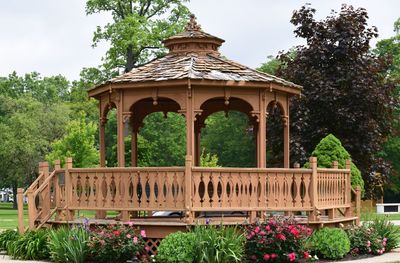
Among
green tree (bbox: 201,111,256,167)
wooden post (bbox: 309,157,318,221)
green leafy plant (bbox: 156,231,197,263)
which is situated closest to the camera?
green leafy plant (bbox: 156,231,197,263)

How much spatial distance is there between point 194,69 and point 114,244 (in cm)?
478

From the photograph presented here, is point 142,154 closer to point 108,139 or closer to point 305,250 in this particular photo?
point 305,250

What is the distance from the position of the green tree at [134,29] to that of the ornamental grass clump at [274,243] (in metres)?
31.8

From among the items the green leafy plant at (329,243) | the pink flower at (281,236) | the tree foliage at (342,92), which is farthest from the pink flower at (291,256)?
the tree foliage at (342,92)

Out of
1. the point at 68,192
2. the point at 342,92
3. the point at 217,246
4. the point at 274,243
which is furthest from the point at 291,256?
the point at 342,92

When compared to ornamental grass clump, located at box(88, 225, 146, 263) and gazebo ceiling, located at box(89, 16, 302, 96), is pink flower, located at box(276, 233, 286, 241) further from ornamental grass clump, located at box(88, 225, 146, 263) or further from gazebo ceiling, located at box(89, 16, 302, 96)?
gazebo ceiling, located at box(89, 16, 302, 96)

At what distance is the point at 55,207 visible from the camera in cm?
1794

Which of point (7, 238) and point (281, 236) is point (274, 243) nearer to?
point (281, 236)

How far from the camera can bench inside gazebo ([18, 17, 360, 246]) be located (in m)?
16.1

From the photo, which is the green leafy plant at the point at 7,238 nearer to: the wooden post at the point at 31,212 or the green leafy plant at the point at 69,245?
the wooden post at the point at 31,212

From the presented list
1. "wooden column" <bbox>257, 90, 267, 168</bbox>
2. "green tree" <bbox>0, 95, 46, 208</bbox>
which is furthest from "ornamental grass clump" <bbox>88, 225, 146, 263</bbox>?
"green tree" <bbox>0, 95, 46, 208</bbox>

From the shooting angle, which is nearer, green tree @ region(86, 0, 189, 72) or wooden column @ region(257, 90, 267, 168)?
wooden column @ region(257, 90, 267, 168)

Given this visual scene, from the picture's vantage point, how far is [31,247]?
16.5 metres

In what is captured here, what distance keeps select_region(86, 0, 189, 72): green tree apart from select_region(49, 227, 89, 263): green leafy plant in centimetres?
3097
